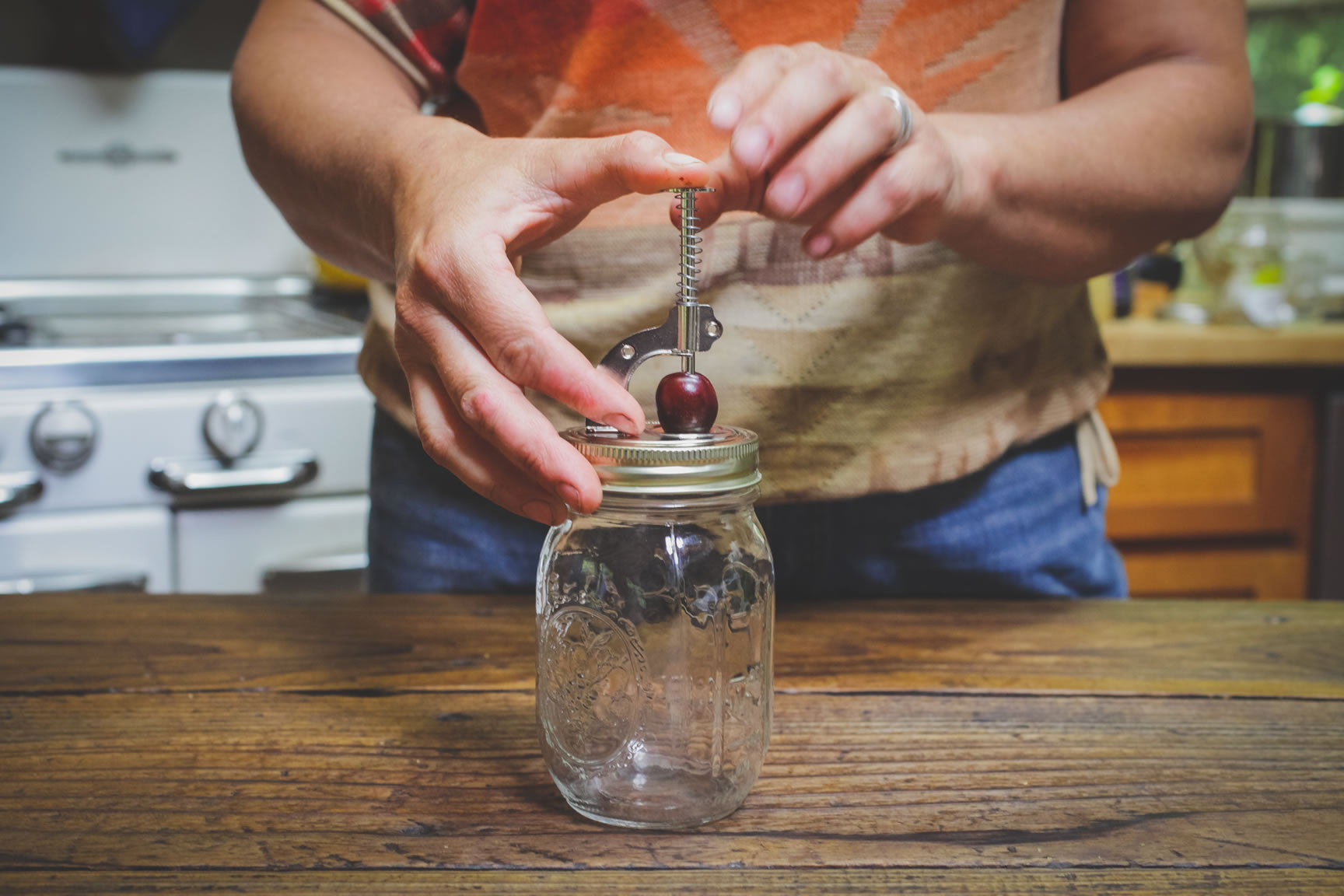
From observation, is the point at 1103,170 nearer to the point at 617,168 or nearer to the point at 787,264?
the point at 787,264

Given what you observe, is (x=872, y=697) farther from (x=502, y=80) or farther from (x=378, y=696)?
(x=502, y=80)

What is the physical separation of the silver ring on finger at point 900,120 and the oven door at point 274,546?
1.11m

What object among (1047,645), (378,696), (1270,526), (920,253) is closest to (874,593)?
(1047,645)

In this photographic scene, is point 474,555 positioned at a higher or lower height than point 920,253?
lower

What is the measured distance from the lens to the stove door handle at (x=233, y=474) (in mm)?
1339

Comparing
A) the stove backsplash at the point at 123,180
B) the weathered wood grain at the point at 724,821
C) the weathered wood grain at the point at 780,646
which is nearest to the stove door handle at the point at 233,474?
the weathered wood grain at the point at 780,646

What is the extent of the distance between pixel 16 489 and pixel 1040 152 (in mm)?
1167

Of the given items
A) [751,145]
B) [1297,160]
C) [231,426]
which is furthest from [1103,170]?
[1297,160]

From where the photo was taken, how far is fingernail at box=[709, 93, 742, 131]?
18.6 inches

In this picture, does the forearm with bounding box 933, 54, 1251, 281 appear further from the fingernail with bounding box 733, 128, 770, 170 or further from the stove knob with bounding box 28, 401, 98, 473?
the stove knob with bounding box 28, 401, 98, 473

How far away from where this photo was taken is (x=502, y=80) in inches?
28.1

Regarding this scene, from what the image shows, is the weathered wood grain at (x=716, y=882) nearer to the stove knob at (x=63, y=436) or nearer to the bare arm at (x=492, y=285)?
the bare arm at (x=492, y=285)

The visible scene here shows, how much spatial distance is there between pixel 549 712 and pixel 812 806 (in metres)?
0.12

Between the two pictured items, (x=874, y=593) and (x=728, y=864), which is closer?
(x=728, y=864)
